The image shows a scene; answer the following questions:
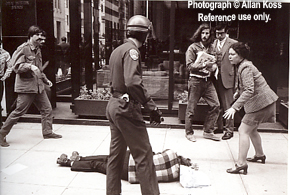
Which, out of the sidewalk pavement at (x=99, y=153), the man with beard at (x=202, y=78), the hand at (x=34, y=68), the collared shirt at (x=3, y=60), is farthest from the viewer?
the collared shirt at (x=3, y=60)

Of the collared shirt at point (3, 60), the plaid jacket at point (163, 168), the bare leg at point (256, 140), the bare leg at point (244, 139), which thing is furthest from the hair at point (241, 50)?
the collared shirt at point (3, 60)

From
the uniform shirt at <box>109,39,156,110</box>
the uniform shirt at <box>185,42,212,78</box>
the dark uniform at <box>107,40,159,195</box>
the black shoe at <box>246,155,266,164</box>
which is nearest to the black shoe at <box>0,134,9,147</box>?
the dark uniform at <box>107,40,159,195</box>

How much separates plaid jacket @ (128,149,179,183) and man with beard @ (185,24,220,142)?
1.75 m

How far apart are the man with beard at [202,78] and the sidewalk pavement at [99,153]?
0.27m

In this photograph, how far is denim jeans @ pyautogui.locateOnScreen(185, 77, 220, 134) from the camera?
5.95 metres

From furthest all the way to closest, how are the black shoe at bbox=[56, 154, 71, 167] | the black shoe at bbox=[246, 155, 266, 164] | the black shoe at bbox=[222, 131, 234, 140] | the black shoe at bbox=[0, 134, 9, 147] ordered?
the black shoe at bbox=[222, 131, 234, 140] → the black shoe at bbox=[0, 134, 9, 147] → the black shoe at bbox=[246, 155, 266, 164] → the black shoe at bbox=[56, 154, 71, 167]

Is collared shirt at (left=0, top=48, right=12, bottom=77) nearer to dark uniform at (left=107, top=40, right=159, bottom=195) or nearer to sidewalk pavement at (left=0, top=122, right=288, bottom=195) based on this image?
sidewalk pavement at (left=0, top=122, right=288, bottom=195)

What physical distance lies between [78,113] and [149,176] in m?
3.89

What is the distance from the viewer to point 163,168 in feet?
14.0

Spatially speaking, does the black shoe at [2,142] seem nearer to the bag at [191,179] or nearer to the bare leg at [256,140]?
the bag at [191,179]

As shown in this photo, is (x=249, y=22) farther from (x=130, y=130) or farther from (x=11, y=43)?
(x=11, y=43)

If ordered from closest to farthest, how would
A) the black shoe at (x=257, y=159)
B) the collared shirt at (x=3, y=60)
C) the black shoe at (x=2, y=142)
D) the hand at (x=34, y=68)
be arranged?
the black shoe at (x=257, y=159) → the hand at (x=34, y=68) → the black shoe at (x=2, y=142) → the collared shirt at (x=3, y=60)

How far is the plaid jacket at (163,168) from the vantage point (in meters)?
4.25

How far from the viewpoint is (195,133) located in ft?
21.3
